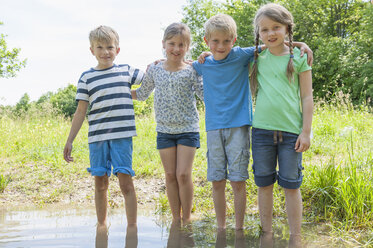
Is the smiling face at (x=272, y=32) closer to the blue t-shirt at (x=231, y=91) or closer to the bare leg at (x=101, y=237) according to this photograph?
the blue t-shirt at (x=231, y=91)

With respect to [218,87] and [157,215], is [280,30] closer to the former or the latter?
[218,87]

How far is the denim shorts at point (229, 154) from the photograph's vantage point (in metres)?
3.00

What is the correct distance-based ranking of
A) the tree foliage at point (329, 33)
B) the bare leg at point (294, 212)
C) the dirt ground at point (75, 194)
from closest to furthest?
the bare leg at point (294, 212) → the dirt ground at point (75, 194) → the tree foliage at point (329, 33)

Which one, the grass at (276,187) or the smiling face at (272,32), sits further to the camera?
the grass at (276,187)

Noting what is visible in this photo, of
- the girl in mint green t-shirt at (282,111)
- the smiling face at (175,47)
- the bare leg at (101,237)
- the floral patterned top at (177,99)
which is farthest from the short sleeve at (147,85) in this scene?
the bare leg at (101,237)

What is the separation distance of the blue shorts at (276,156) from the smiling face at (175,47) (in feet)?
3.35

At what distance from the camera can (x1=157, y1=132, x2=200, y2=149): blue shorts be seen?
3354 mm

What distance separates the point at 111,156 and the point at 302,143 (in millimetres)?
1671

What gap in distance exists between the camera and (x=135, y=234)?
133 inches

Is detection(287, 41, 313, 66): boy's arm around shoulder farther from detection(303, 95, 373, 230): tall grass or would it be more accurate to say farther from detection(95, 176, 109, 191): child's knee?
detection(95, 176, 109, 191): child's knee

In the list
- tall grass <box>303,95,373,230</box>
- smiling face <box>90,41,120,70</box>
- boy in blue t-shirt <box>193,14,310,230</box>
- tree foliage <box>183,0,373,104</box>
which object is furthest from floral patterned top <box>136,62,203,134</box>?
tree foliage <box>183,0,373,104</box>

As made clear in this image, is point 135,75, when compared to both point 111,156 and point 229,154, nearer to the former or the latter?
point 111,156

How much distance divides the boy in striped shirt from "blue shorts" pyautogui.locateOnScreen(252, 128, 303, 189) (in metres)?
1.16

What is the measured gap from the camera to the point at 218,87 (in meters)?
3.07
